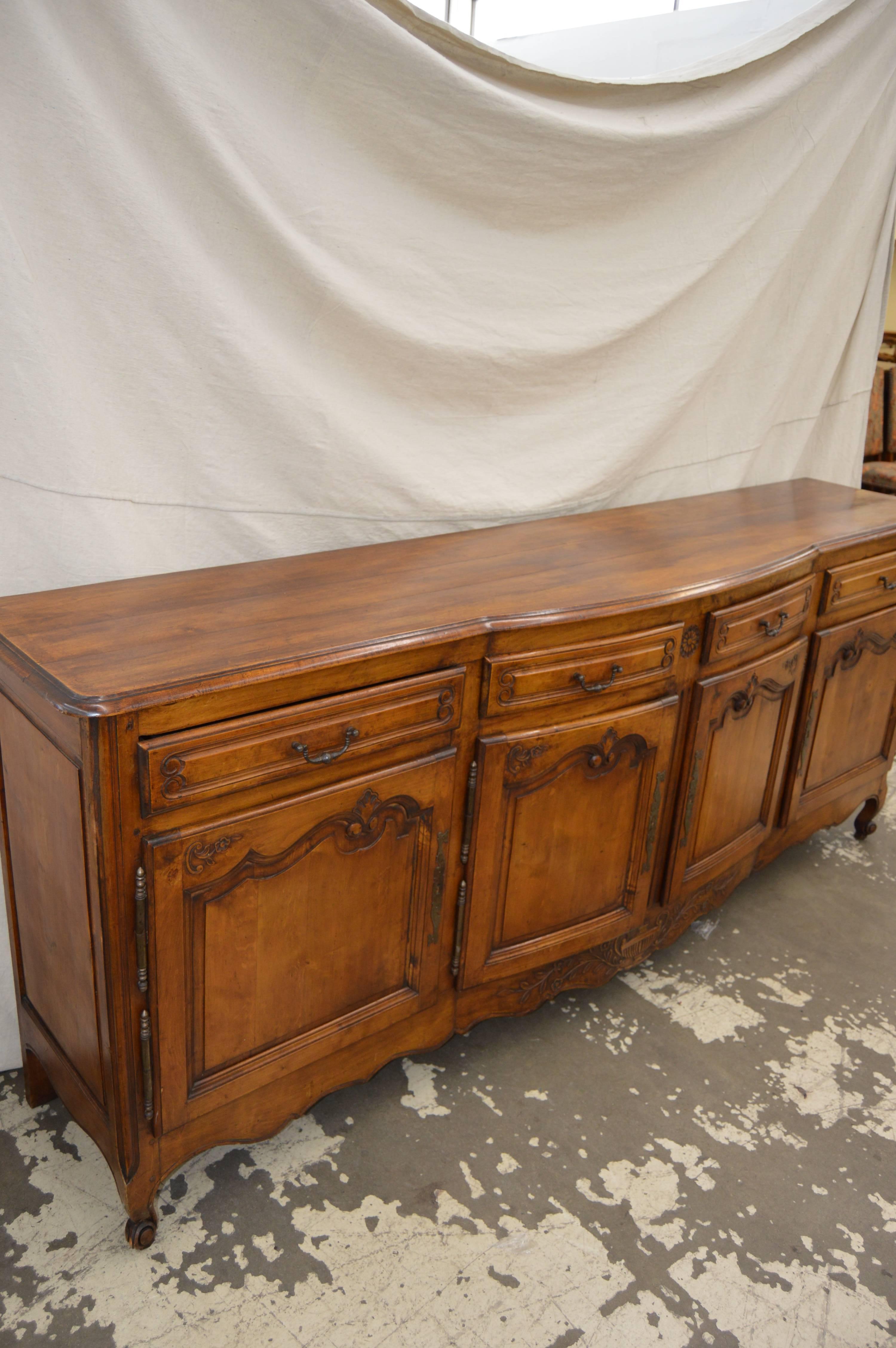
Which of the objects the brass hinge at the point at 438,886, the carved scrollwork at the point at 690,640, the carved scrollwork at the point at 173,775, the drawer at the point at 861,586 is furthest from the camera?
the drawer at the point at 861,586

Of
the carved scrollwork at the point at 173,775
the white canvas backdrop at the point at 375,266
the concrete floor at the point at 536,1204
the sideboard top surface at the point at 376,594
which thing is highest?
the white canvas backdrop at the point at 375,266

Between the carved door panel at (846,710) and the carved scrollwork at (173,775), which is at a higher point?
the carved scrollwork at (173,775)

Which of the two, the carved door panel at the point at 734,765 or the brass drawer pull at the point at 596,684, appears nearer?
the brass drawer pull at the point at 596,684

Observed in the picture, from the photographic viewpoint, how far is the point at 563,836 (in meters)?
1.98

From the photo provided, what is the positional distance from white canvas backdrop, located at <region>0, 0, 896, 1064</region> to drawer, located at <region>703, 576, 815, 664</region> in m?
0.58

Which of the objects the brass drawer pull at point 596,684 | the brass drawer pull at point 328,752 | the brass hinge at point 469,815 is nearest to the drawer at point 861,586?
the brass drawer pull at point 596,684

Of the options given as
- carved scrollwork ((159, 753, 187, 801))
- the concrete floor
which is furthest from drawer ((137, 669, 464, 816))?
the concrete floor

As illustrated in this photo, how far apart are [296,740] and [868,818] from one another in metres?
2.24

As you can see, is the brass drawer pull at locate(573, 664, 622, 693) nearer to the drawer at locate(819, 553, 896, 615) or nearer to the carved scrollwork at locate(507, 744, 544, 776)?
the carved scrollwork at locate(507, 744, 544, 776)

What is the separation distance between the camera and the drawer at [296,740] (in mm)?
1365

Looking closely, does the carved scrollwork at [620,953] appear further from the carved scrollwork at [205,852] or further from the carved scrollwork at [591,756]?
the carved scrollwork at [205,852]

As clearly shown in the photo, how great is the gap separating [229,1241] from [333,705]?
93 cm

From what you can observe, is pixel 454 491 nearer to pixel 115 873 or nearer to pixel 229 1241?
pixel 115 873

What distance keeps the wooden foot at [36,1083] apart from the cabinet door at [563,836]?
819 millimetres
